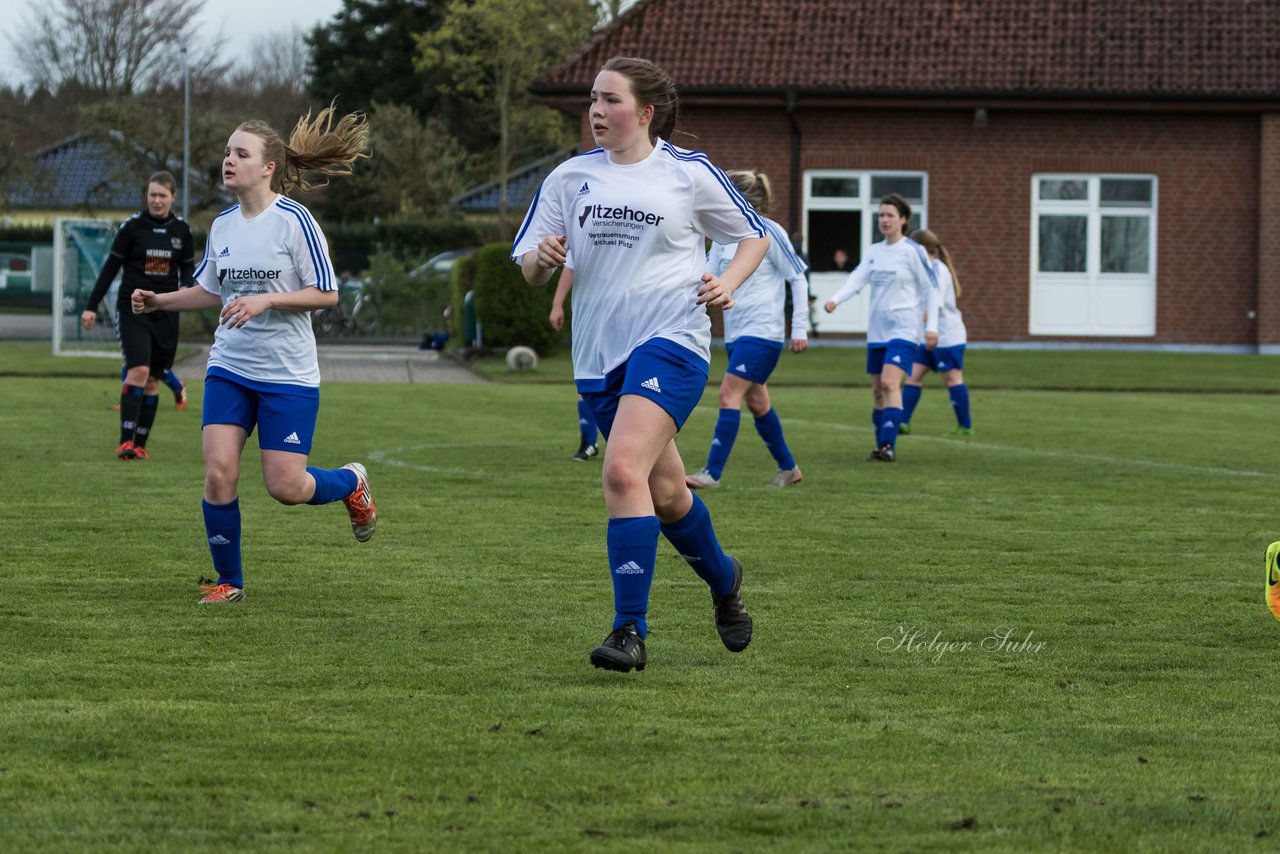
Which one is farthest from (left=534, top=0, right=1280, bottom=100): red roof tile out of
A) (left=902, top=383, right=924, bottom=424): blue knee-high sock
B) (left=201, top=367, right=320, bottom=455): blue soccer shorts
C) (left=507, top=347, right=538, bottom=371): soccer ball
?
(left=201, top=367, right=320, bottom=455): blue soccer shorts

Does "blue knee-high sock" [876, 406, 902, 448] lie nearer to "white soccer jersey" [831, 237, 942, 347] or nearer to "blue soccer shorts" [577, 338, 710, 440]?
"white soccer jersey" [831, 237, 942, 347]

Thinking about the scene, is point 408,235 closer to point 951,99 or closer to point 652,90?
point 951,99

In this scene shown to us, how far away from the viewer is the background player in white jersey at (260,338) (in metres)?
7.07

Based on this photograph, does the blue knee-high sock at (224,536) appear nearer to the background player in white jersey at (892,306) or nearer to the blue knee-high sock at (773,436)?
the blue knee-high sock at (773,436)

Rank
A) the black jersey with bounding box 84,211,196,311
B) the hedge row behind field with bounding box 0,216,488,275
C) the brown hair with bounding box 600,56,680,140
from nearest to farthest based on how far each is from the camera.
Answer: the brown hair with bounding box 600,56,680,140
the black jersey with bounding box 84,211,196,311
the hedge row behind field with bounding box 0,216,488,275

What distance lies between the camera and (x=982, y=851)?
3887 mm

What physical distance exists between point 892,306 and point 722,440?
2.83 meters

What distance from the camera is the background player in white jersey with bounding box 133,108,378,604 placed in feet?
23.2

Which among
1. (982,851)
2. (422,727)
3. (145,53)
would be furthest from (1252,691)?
(145,53)

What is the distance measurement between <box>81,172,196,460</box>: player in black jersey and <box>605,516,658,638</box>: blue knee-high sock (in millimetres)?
7907

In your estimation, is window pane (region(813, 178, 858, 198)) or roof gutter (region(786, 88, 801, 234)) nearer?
roof gutter (region(786, 88, 801, 234))

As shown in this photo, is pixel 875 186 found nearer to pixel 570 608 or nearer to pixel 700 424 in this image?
pixel 700 424

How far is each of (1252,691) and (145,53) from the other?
60.4 m

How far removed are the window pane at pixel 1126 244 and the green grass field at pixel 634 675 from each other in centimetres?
2165
